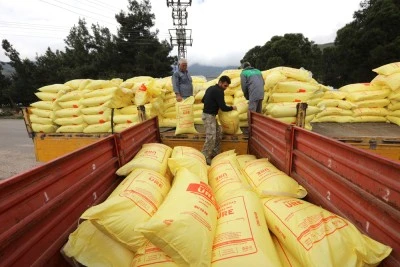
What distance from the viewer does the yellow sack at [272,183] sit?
2.07m

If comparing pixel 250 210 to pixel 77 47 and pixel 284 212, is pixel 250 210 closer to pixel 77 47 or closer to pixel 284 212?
pixel 284 212

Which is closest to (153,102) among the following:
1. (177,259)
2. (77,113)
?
(77,113)

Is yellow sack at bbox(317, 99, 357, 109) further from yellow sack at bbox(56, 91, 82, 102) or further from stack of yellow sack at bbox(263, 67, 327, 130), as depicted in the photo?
yellow sack at bbox(56, 91, 82, 102)

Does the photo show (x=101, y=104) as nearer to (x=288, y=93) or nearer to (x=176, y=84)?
(x=176, y=84)

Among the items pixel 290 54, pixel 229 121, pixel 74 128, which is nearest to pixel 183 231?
pixel 229 121

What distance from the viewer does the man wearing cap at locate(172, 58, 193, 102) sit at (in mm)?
4734

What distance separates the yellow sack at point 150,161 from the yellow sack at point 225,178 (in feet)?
1.78

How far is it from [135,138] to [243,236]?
2081 millimetres

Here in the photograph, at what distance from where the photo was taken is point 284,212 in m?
1.70

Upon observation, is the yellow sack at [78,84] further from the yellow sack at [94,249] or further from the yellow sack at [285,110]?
the yellow sack at [94,249]

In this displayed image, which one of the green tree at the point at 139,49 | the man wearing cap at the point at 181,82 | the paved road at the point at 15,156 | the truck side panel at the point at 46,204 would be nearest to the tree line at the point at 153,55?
the green tree at the point at 139,49

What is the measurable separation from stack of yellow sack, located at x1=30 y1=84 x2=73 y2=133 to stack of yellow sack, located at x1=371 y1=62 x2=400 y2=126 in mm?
6302

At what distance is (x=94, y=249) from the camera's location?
150cm

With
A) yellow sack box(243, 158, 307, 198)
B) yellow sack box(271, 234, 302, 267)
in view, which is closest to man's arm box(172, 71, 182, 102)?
yellow sack box(243, 158, 307, 198)
